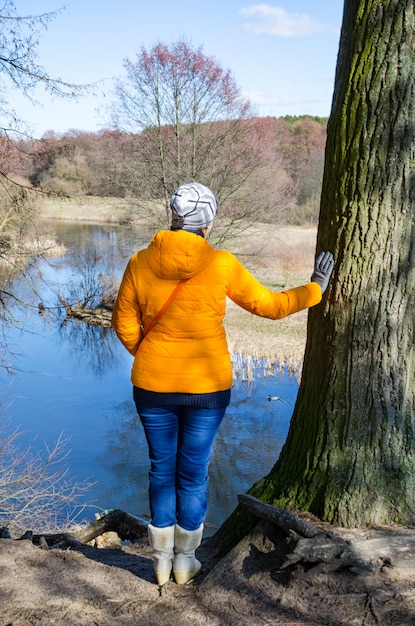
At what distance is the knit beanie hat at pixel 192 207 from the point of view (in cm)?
266

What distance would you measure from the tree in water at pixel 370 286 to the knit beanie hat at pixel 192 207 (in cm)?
68

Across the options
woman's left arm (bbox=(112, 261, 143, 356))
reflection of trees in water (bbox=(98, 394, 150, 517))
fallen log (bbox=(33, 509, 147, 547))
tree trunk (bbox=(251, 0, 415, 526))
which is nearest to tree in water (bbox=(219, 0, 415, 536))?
tree trunk (bbox=(251, 0, 415, 526))

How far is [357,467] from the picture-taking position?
9.54 ft

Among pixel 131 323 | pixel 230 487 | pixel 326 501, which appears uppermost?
pixel 131 323

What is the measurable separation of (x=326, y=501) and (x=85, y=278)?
1733 centimetres

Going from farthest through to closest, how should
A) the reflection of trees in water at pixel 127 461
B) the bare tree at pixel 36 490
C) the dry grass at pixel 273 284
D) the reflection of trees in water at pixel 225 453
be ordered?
1. the dry grass at pixel 273 284
2. the reflection of trees in water at pixel 225 453
3. the reflection of trees in water at pixel 127 461
4. the bare tree at pixel 36 490

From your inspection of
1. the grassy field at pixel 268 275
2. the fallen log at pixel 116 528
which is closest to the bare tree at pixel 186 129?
the grassy field at pixel 268 275

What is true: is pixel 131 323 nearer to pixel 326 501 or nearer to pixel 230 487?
pixel 326 501

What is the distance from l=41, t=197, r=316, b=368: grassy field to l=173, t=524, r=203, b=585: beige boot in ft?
21.3

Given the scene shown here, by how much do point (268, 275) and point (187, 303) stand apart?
19.3 metres

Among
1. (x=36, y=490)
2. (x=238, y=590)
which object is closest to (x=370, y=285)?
(x=238, y=590)

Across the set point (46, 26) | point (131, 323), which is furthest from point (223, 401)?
point (46, 26)

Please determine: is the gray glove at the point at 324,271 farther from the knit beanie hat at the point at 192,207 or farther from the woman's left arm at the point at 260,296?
the knit beanie hat at the point at 192,207

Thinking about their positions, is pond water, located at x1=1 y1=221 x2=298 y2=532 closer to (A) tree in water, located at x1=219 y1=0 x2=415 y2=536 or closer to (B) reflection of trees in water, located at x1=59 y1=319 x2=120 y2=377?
(B) reflection of trees in water, located at x1=59 y1=319 x2=120 y2=377
